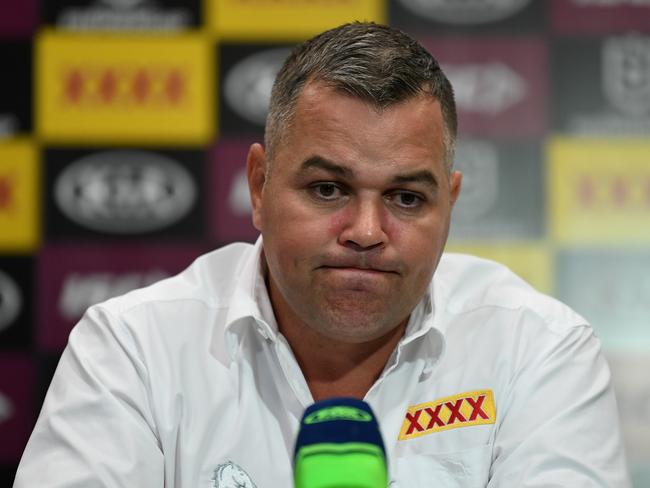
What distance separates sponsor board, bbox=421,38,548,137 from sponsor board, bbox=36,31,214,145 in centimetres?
92

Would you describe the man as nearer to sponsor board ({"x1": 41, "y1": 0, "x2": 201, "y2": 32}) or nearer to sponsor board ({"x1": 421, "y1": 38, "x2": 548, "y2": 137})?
sponsor board ({"x1": 421, "y1": 38, "x2": 548, "y2": 137})

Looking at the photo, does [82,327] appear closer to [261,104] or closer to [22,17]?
[261,104]

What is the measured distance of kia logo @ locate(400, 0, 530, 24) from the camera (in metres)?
3.63

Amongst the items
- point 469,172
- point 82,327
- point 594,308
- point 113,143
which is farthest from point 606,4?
point 82,327

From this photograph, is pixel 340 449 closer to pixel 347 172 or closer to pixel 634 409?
pixel 347 172

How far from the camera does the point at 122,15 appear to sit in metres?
3.61

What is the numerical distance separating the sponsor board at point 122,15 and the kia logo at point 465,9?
0.84 m

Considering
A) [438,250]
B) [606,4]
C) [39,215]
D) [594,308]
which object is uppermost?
[606,4]

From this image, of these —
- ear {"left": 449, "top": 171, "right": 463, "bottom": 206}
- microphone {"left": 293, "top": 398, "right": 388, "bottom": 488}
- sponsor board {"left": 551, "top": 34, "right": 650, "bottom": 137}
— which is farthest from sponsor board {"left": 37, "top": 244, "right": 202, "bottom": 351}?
microphone {"left": 293, "top": 398, "right": 388, "bottom": 488}

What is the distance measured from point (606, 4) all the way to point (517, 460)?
2.44 m

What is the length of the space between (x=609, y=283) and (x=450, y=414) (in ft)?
6.28

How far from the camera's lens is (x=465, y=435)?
182cm

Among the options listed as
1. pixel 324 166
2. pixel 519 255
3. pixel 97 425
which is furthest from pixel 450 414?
pixel 519 255

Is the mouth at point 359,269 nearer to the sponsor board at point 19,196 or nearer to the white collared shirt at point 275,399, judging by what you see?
Answer: the white collared shirt at point 275,399
